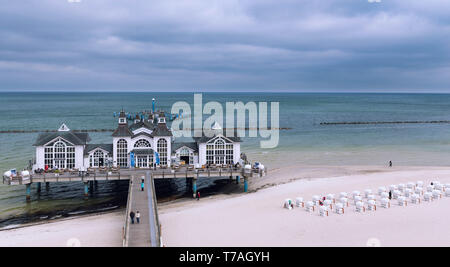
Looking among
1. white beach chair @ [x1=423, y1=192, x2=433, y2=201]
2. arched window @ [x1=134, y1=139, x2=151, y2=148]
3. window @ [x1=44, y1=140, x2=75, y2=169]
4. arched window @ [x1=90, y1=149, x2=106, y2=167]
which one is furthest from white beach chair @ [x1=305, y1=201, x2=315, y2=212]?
window @ [x1=44, y1=140, x2=75, y2=169]

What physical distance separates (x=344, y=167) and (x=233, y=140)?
15.8 m

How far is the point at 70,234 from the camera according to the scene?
26.0 metres

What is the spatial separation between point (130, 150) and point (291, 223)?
19386 millimetres

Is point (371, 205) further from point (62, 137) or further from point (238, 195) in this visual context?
point (62, 137)

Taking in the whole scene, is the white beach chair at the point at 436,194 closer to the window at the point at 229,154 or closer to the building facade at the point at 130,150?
the building facade at the point at 130,150

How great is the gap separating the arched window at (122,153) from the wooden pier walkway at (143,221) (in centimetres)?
634

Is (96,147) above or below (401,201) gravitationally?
above

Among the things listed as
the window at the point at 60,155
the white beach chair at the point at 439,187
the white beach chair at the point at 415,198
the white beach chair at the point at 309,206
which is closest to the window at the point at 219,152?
the window at the point at 60,155

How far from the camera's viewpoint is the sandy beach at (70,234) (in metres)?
24.4

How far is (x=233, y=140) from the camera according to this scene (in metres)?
41.3


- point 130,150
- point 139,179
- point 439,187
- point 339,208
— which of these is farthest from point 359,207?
point 130,150

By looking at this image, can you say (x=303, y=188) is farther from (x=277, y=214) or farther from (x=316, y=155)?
(x=316, y=155)

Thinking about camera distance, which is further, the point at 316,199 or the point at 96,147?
the point at 96,147
